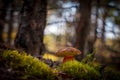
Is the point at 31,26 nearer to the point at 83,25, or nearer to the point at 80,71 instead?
the point at 80,71

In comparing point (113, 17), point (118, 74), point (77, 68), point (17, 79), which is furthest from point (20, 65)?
point (113, 17)

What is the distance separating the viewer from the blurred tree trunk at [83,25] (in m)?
7.97

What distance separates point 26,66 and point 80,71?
94cm

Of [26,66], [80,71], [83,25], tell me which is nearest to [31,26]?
[80,71]

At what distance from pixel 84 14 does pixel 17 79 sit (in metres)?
5.31

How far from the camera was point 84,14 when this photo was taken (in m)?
7.98

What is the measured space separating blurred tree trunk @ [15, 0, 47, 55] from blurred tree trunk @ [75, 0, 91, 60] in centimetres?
227

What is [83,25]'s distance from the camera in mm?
8070

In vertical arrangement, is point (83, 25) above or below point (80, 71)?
above

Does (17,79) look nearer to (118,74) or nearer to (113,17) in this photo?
(118,74)

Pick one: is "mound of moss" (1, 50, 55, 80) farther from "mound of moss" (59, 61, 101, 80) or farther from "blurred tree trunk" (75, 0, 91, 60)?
"blurred tree trunk" (75, 0, 91, 60)

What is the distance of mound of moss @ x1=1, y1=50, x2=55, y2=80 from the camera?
3.31 metres

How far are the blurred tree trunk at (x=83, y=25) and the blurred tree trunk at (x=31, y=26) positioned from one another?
2.27 meters

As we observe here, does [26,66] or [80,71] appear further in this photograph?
[80,71]
